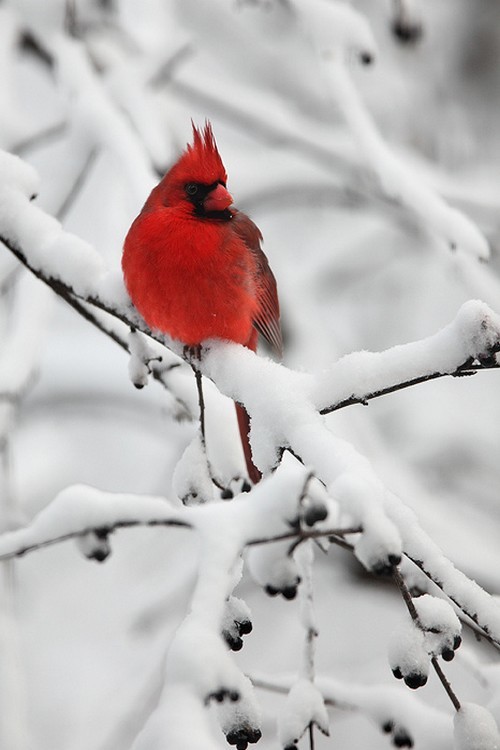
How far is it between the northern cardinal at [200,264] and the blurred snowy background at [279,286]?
13 cm

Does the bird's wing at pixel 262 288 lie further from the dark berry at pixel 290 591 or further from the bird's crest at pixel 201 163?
the dark berry at pixel 290 591

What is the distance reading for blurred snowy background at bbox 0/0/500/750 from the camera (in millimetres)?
2338

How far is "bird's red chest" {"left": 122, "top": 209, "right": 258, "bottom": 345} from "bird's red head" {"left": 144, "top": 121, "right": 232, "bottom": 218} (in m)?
0.06

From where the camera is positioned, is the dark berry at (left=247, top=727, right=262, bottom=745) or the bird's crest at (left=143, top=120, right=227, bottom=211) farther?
the bird's crest at (left=143, top=120, right=227, bottom=211)

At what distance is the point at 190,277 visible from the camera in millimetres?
1870

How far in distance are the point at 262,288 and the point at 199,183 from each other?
29cm

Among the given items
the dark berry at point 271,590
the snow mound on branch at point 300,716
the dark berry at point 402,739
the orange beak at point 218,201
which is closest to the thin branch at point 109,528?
the dark berry at point 271,590

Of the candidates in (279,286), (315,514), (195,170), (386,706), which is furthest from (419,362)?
(279,286)

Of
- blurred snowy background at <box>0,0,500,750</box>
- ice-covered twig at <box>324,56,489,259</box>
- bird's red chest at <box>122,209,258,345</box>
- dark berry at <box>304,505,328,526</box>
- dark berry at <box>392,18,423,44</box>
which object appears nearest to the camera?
dark berry at <box>304,505,328,526</box>

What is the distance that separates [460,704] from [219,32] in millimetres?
4490

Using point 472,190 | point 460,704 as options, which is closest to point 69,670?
point 472,190

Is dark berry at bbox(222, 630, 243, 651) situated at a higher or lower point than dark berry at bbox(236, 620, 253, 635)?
lower

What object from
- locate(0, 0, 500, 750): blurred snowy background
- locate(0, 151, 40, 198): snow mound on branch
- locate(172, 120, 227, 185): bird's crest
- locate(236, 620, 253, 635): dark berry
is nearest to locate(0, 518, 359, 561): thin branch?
locate(236, 620, 253, 635): dark berry

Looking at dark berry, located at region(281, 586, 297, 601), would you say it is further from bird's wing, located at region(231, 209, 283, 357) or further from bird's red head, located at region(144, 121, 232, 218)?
bird's red head, located at region(144, 121, 232, 218)
